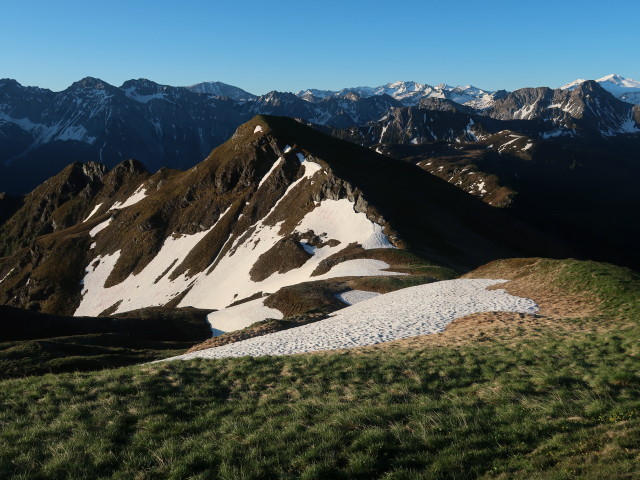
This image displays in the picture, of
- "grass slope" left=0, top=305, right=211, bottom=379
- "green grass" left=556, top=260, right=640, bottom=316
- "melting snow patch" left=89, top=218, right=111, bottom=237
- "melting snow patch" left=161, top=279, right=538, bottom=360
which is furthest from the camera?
"melting snow patch" left=89, top=218, right=111, bottom=237

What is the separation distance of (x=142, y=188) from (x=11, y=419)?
164 meters

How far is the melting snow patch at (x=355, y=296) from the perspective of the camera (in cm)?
5562

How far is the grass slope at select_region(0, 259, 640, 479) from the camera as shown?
1099 centimetres

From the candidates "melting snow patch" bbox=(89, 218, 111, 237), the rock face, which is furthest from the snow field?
"melting snow patch" bbox=(89, 218, 111, 237)

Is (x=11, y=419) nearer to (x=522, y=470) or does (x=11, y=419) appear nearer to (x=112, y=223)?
(x=522, y=470)

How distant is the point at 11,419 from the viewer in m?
15.1

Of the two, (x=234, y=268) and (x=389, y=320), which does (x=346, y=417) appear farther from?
(x=234, y=268)

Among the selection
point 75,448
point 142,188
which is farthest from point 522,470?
point 142,188

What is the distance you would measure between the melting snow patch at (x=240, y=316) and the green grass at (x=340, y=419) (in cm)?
4024

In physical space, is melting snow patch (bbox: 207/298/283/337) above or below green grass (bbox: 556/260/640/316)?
below

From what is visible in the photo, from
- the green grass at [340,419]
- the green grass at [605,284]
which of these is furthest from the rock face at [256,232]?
the green grass at [340,419]

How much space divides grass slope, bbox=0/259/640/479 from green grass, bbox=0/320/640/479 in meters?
0.05

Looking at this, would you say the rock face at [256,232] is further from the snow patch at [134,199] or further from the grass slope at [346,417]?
the grass slope at [346,417]

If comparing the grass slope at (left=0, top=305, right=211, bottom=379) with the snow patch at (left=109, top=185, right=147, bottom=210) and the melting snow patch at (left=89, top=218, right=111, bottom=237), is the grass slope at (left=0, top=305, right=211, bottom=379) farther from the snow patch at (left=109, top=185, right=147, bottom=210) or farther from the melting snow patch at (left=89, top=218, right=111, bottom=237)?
the snow patch at (left=109, top=185, right=147, bottom=210)
